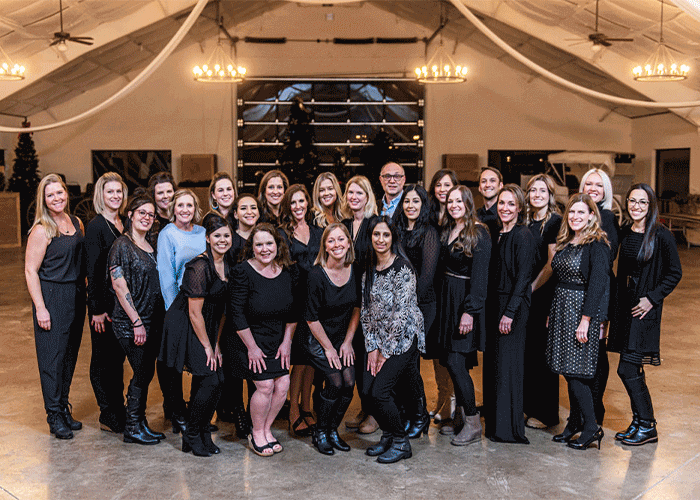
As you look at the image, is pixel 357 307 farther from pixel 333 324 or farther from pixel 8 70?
pixel 8 70

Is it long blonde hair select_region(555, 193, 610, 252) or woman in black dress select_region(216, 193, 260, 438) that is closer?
long blonde hair select_region(555, 193, 610, 252)

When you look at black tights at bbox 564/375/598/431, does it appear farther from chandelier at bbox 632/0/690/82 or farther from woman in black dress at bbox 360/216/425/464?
chandelier at bbox 632/0/690/82

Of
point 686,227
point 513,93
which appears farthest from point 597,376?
point 513,93

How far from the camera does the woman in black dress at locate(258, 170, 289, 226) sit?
16.1 feet

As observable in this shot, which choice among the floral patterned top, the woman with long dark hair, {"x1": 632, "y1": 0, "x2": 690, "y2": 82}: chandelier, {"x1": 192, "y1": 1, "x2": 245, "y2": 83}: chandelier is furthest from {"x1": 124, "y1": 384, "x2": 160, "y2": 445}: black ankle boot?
{"x1": 192, "y1": 1, "x2": 245, "y2": 83}: chandelier

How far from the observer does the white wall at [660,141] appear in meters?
16.5

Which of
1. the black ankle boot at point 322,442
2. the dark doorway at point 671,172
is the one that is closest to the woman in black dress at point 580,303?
the black ankle boot at point 322,442

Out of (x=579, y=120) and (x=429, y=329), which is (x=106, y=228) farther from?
Answer: (x=579, y=120)

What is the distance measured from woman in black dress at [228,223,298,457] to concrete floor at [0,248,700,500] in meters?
0.28

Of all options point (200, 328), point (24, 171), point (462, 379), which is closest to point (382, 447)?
point (462, 379)

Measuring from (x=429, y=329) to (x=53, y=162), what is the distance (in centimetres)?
1652

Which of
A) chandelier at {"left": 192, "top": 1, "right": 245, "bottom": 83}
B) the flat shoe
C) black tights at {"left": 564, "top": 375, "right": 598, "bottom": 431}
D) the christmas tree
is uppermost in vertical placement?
chandelier at {"left": 192, "top": 1, "right": 245, "bottom": 83}

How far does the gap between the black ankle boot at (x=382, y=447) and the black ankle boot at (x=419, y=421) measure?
0.29 meters

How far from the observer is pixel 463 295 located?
440cm
